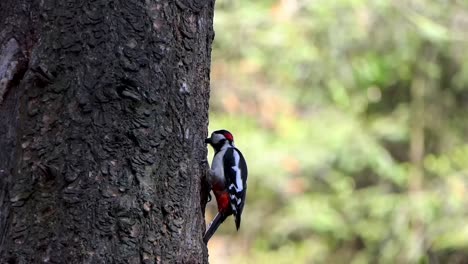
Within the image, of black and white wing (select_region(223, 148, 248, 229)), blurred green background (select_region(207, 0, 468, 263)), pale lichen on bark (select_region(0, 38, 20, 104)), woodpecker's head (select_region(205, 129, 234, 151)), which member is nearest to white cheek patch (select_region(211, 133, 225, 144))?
woodpecker's head (select_region(205, 129, 234, 151))

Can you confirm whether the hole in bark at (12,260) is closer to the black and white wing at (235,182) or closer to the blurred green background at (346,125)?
the black and white wing at (235,182)

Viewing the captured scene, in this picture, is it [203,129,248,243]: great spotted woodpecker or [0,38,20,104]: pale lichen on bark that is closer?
[0,38,20,104]: pale lichen on bark

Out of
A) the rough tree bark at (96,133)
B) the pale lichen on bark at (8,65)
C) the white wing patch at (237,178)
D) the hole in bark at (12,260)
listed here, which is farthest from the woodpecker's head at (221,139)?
the hole in bark at (12,260)

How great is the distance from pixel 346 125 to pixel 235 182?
19.6ft

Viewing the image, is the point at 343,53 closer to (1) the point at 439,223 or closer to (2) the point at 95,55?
(1) the point at 439,223

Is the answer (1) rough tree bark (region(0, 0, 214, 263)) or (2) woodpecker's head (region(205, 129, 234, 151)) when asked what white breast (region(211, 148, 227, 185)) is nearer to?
(2) woodpecker's head (region(205, 129, 234, 151))

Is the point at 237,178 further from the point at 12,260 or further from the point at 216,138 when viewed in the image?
the point at 12,260

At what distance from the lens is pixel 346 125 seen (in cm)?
1016

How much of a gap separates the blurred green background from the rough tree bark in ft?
19.1

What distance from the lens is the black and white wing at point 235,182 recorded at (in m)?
4.33

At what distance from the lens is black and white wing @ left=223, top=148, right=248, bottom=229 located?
4.33 metres

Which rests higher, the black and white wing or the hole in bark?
the black and white wing

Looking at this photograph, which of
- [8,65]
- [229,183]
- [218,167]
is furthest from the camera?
[218,167]

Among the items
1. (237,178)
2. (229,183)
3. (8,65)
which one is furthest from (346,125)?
(8,65)
